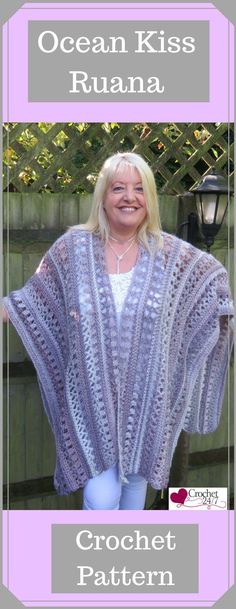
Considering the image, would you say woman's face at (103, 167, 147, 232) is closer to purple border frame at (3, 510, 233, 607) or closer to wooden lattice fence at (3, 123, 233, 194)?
wooden lattice fence at (3, 123, 233, 194)

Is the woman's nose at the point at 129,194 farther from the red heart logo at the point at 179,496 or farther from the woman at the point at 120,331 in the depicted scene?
the red heart logo at the point at 179,496

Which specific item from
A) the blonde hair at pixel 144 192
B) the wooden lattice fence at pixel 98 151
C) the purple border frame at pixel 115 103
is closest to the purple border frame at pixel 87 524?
the blonde hair at pixel 144 192

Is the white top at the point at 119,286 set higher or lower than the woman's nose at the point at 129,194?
lower

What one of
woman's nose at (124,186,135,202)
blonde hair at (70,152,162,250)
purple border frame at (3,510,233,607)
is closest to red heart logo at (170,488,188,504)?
purple border frame at (3,510,233,607)

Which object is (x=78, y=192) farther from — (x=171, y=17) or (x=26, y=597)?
(x=26, y=597)

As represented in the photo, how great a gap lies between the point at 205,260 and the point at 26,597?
3.30 feet

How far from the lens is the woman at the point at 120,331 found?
6.52 feet

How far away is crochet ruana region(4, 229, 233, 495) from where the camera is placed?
1999 millimetres

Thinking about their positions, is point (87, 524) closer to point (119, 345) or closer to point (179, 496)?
point (179, 496)

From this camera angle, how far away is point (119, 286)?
200 cm

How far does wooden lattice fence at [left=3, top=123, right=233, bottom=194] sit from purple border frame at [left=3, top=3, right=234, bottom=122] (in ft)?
0.33

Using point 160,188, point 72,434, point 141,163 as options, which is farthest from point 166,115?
point 72,434

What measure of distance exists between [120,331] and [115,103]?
0.58m

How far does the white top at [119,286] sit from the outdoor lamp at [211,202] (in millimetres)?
354
